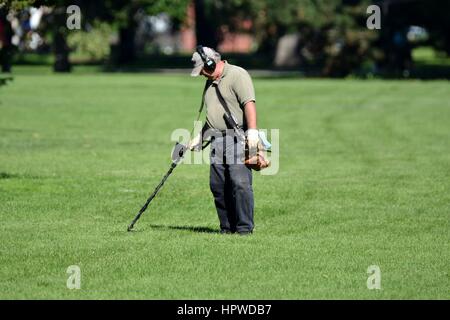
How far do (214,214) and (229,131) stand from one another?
2462 mm

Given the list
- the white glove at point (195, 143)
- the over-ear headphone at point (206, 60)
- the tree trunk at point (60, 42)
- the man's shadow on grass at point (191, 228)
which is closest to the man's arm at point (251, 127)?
the over-ear headphone at point (206, 60)

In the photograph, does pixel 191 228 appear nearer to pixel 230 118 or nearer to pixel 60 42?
pixel 230 118

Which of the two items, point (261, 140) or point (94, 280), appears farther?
point (261, 140)

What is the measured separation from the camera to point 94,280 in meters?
10.1

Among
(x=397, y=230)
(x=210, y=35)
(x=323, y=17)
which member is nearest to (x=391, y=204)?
(x=397, y=230)

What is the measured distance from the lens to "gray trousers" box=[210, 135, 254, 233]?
40.5 feet

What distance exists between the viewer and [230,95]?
1228 centimetres

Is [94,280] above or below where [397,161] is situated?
above

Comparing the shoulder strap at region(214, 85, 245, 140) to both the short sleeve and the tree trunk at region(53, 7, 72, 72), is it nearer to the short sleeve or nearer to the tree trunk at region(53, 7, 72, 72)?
the short sleeve

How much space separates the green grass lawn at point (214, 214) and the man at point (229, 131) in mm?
361

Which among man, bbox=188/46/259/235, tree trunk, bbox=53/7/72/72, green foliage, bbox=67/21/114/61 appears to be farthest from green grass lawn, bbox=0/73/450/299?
green foliage, bbox=67/21/114/61

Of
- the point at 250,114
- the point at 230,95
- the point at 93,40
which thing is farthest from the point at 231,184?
the point at 93,40

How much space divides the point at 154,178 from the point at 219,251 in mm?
6912
